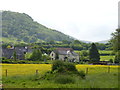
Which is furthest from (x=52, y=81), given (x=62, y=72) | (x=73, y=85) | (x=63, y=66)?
(x=73, y=85)

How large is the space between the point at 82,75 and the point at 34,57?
183 feet

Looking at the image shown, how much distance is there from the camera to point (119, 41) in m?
37.9

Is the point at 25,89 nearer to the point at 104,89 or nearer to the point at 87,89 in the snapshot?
the point at 87,89

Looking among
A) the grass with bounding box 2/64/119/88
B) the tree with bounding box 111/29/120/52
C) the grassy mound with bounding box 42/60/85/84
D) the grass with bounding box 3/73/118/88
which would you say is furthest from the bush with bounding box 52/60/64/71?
the tree with bounding box 111/29/120/52

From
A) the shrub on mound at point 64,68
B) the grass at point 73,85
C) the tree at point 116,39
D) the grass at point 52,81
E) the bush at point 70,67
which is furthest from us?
the tree at point 116,39

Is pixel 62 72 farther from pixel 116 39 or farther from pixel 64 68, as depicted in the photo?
pixel 116 39

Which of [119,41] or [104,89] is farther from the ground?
[119,41]

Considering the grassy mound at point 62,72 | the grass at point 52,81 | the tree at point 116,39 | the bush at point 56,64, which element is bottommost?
the grass at point 52,81

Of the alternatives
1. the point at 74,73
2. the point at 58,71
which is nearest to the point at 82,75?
the point at 74,73

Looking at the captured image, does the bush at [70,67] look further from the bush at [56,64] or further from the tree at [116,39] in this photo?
the tree at [116,39]

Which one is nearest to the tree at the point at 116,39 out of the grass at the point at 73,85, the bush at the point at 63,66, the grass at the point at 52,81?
the grass at the point at 52,81

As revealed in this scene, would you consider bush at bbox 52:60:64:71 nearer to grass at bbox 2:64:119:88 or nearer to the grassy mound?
the grassy mound

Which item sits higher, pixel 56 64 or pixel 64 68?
pixel 56 64

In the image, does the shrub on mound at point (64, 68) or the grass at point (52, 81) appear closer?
the grass at point (52, 81)
